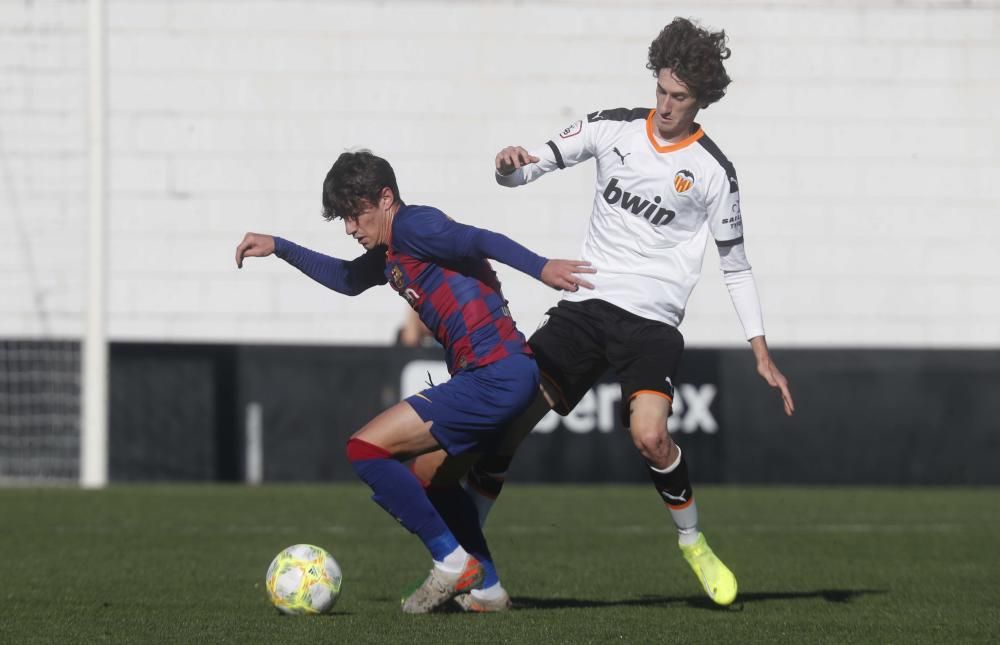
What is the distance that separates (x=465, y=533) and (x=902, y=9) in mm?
8914

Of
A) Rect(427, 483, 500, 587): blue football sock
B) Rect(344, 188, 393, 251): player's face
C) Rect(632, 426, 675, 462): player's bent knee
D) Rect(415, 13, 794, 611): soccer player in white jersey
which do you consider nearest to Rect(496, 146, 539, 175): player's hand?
Rect(415, 13, 794, 611): soccer player in white jersey

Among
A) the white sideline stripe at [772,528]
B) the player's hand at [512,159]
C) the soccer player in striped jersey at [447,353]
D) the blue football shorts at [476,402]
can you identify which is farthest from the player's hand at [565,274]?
the white sideline stripe at [772,528]

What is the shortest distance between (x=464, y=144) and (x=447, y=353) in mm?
7817

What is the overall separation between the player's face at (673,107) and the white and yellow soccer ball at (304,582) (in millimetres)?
1851

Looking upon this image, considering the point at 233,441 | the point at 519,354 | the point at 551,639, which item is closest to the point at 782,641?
the point at 551,639

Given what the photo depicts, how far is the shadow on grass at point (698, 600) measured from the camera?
18.7ft

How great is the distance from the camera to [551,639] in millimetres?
4758

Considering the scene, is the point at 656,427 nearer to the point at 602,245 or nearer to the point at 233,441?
the point at 602,245

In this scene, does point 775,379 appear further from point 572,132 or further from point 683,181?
point 572,132

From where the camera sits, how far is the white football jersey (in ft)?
18.8

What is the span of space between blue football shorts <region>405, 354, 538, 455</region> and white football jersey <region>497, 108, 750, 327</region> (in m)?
0.67

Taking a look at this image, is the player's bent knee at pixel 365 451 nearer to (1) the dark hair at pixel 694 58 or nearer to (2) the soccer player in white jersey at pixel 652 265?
(2) the soccer player in white jersey at pixel 652 265

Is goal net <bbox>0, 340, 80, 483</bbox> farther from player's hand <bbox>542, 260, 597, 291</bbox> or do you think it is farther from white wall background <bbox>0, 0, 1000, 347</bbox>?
player's hand <bbox>542, 260, 597, 291</bbox>

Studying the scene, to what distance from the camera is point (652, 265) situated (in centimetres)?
579
